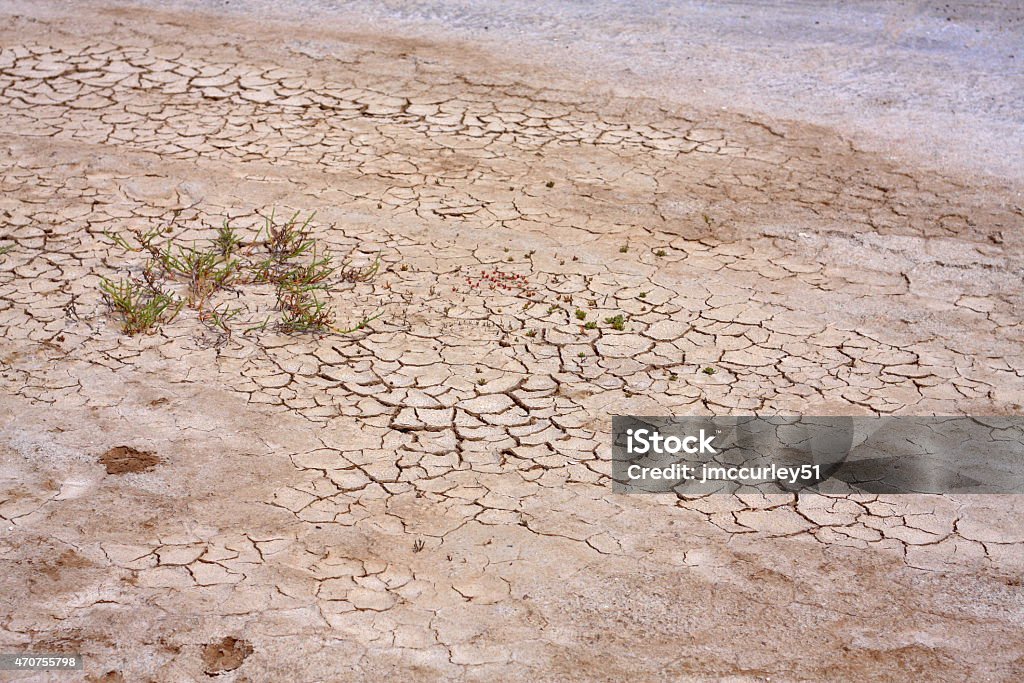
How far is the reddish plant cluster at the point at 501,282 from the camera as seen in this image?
5.20 metres

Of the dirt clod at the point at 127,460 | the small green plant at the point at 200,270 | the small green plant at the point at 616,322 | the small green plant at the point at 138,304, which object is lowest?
the dirt clod at the point at 127,460

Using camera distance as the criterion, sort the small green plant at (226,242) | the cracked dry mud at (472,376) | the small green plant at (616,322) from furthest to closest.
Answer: the small green plant at (226,242) → the small green plant at (616,322) → the cracked dry mud at (472,376)

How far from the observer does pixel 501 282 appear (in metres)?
5.25

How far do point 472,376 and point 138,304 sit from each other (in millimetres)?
1661

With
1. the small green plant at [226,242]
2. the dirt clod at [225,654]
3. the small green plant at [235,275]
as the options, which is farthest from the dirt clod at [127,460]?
the small green plant at [226,242]

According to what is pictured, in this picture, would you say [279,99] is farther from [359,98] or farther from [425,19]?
[425,19]

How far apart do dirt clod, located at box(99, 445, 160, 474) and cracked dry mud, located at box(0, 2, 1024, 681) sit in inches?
1.3

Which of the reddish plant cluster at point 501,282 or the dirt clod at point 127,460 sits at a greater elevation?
the reddish plant cluster at point 501,282

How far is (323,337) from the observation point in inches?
191

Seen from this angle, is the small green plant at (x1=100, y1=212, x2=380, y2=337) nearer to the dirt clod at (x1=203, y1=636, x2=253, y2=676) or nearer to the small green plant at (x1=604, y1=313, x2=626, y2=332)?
the small green plant at (x1=604, y1=313, x2=626, y2=332)

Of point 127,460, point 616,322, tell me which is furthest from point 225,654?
point 616,322

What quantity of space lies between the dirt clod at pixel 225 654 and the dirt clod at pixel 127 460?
1.00 meters

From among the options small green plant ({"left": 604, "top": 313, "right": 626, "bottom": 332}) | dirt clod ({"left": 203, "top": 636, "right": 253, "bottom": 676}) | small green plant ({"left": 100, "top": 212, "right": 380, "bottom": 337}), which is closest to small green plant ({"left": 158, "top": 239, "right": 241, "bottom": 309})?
small green plant ({"left": 100, "top": 212, "right": 380, "bottom": 337})

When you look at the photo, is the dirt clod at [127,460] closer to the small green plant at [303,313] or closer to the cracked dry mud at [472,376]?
the cracked dry mud at [472,376]
